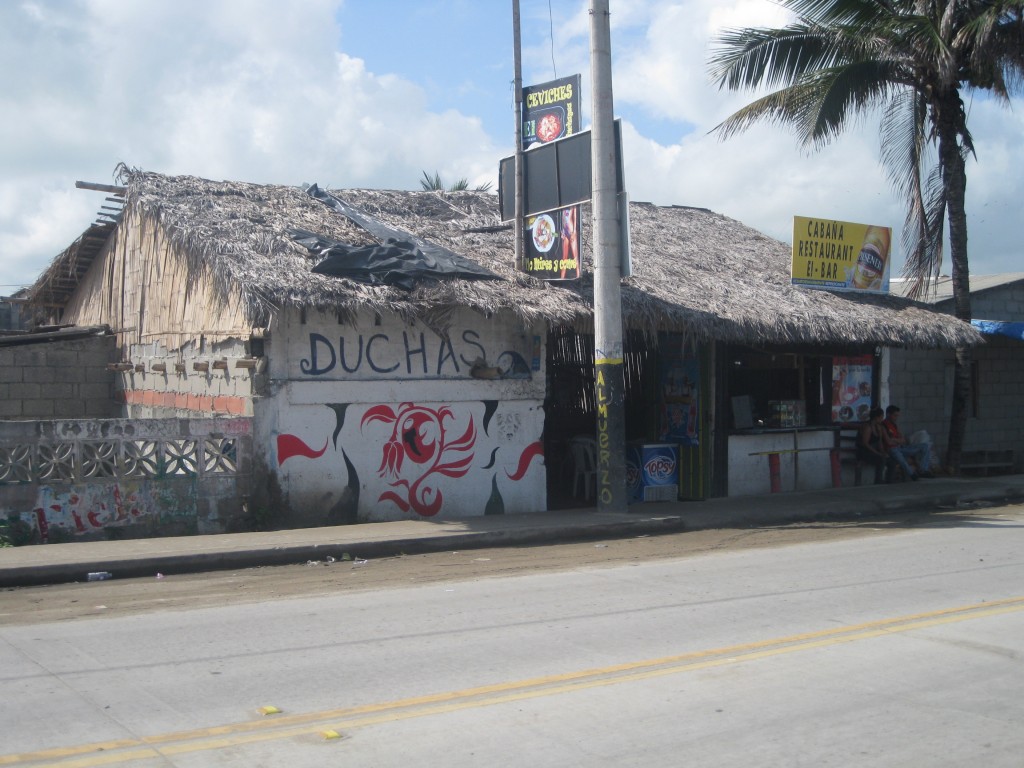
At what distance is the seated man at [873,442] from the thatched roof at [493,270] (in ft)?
5.11

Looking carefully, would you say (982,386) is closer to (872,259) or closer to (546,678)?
(872,259)

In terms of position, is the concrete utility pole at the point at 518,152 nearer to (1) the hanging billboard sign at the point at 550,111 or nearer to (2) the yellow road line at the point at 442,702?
(1) the hanging billboard sign at the point at 550,111

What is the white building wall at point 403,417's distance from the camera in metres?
13.0

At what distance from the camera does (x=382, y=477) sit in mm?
13625

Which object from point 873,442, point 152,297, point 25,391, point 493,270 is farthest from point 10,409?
point 873,442

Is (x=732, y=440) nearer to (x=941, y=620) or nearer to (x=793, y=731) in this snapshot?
(x=941, y=620)

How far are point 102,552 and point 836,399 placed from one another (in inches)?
507

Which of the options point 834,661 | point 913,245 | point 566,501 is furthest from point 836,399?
point 834,661

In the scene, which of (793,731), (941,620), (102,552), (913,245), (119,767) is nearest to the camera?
(119,767)

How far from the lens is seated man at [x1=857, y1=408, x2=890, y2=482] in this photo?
1858 centimetres

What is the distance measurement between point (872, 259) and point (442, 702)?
628 inches

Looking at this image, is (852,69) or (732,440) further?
(852,69)

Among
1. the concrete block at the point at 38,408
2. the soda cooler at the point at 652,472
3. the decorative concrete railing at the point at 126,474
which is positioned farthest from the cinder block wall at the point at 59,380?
the soda cooler at the point at 652,472

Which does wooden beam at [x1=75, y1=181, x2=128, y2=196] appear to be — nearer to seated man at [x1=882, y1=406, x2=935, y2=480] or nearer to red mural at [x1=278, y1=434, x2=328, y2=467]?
red mural at [x1=278, y1=434, x2=328, y2=467]
